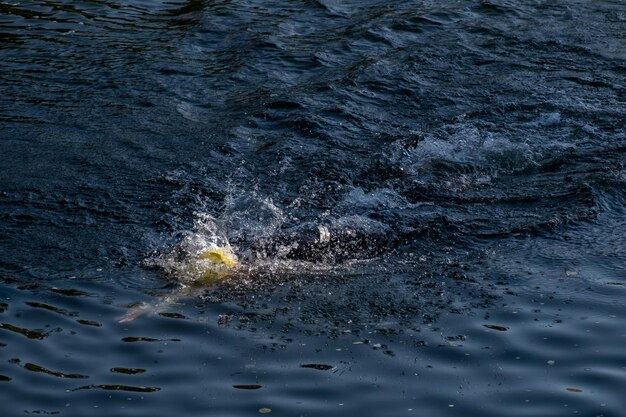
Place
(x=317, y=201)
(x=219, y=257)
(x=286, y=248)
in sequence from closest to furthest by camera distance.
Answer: (x=219, y=257) < (x=286, y=248) < (x=317, y=201)

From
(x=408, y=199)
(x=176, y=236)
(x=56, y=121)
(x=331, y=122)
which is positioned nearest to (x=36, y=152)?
(x=56, y=121)

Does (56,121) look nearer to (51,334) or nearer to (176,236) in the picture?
(176,236)

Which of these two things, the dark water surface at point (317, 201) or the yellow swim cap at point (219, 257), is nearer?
the dark water surface at point (317, 201)

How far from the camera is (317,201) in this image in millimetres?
8461

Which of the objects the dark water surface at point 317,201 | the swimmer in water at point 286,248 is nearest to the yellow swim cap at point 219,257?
the swimmer in water at point 286,248

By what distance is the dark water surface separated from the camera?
6133mm

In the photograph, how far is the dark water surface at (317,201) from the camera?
241 inches

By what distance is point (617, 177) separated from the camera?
870 centimetres

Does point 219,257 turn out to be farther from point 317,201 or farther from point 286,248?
point 317,201

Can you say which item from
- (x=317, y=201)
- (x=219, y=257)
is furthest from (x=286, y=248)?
(x=317, y=201)

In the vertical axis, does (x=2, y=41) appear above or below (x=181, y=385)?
above

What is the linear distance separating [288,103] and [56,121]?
2347 mm

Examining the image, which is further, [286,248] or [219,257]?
[286,248]

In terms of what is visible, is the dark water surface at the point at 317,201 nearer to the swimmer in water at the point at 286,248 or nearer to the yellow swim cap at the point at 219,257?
the swimmer in water at the point at 286,248
